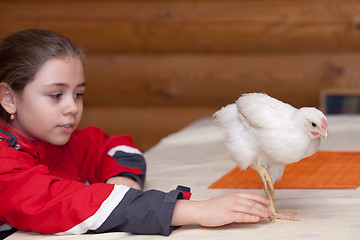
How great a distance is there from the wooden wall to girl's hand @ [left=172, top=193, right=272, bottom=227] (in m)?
2.40

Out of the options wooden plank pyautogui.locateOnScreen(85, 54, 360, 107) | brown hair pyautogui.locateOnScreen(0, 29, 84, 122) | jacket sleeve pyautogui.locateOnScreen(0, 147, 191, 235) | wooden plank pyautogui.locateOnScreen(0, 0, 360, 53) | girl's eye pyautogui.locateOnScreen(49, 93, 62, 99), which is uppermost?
wooden plank pyautogui.locateOnScreen(0, 0, 360, 53)

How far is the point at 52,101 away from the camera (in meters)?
1.33

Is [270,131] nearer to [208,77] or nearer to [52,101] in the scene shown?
[52,101]

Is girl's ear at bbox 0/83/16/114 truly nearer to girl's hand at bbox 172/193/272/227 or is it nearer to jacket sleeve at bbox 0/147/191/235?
jacket sleeve at bbox 0/147/191/235

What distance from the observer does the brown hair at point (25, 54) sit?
1327 mm

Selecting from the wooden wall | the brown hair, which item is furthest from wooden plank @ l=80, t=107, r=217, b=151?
the brown hair

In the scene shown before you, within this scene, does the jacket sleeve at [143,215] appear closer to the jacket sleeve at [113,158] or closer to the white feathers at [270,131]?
the white feathers at [270,131]

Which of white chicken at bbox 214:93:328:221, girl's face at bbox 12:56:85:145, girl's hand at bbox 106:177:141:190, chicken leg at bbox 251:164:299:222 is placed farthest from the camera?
girl's hand at bbox 106:177:141:190

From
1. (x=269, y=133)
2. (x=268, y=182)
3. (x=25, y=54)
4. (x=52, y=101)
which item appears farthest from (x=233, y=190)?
(x=25, y=54)

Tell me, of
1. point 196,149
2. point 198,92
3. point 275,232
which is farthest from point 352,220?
point 198,92

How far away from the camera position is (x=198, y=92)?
363cm

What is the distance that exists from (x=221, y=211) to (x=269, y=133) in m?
0.18

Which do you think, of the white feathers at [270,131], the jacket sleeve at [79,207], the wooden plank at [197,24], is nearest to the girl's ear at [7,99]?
the jacket sleeve at [79,207]

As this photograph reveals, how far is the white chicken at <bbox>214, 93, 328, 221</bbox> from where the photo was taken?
108 cm
